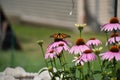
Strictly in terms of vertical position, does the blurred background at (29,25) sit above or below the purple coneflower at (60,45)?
above

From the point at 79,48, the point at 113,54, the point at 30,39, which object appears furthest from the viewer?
the point at 30,39

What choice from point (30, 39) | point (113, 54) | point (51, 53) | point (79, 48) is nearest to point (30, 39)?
point (30, 39)

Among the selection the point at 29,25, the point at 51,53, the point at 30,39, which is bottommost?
the point at 51,53

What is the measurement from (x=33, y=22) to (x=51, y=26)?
128 cm

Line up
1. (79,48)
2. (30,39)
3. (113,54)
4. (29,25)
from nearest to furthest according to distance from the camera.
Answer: (113,54)
(79,48)
(30,39)
(29,25)

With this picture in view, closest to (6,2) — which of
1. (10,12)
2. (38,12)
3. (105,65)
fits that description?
(10,12)

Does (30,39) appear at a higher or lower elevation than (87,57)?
higher

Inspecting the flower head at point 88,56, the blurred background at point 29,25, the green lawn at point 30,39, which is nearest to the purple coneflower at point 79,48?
the flower head at point 88,56

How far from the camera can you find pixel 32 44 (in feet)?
36.2

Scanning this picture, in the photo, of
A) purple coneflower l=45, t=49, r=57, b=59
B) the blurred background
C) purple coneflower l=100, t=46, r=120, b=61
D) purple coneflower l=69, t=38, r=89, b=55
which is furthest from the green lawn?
purple coneflower l=100, t=46, r=120, b=61

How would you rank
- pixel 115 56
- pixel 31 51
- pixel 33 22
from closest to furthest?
pixel 115 56 < pixel 31 51 < pixel 33 22

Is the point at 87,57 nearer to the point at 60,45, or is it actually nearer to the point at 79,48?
the point at 79,48

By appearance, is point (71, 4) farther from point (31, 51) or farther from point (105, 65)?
point (31, 51)

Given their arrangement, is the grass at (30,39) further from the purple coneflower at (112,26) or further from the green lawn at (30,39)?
the purple coneflower at (112,26)
